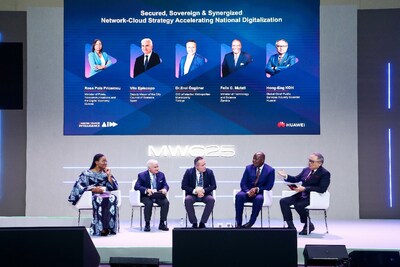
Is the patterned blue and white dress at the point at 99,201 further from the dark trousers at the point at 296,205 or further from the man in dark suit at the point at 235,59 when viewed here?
the man in dark suit at the point at 235,59

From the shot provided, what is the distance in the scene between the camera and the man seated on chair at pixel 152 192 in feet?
27.0

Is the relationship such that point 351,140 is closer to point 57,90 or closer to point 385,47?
point 385,47

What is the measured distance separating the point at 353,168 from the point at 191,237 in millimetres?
6515

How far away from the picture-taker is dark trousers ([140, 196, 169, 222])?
8219 millimetres

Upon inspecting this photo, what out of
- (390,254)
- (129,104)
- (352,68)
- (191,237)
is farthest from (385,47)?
(191,237)

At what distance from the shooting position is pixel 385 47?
368 inches

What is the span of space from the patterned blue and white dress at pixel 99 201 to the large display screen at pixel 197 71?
4.46 feet

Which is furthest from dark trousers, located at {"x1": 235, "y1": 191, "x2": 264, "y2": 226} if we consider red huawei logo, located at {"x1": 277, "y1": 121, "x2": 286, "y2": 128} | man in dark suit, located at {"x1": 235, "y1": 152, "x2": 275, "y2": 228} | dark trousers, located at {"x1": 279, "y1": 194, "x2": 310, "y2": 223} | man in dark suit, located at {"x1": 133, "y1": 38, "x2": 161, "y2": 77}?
man in dark suit, located at {"x1": 133, "y1": 38, "x2": 161, "y2": 77}

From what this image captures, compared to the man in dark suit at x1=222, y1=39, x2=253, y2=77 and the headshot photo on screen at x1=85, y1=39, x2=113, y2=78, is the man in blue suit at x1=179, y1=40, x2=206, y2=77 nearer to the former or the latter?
the man in dark suit at x1=222, y1=39, x2=253, y2=77

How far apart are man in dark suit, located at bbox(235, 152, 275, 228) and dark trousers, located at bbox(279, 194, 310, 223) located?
0.98ft

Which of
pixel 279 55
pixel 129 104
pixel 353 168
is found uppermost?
pixel 279 55
